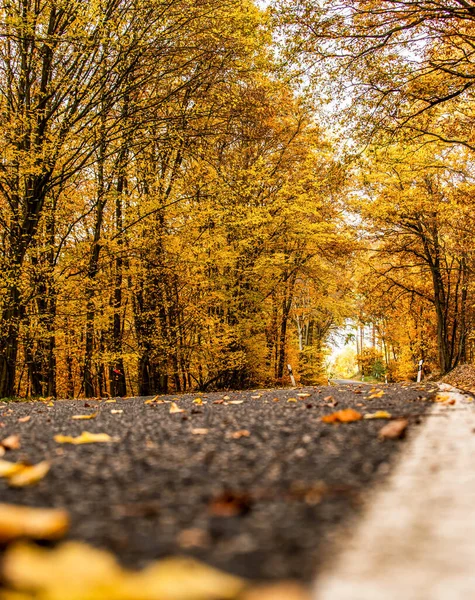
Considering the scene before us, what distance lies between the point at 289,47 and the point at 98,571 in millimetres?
9273

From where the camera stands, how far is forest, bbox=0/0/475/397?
29.6 feet

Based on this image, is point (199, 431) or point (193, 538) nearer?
point (193, 538)

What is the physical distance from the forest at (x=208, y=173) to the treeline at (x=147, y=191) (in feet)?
0.22

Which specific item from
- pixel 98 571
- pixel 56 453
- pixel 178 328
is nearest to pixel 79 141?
pixel 178 328

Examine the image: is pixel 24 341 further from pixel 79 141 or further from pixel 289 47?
pixel 289 47

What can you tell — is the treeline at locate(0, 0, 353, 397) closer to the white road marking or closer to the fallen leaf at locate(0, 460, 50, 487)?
the fallen leaf at locate(0, 460, 50, 487)

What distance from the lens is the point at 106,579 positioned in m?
0.69

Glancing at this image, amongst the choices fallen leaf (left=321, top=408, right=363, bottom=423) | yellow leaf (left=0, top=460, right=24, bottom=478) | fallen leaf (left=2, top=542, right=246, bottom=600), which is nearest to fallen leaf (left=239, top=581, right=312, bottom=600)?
fallen leaf (left=2, top=542, right=246, bottom=600)

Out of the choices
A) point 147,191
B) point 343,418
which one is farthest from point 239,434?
point 147,191

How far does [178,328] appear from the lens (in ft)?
42.1

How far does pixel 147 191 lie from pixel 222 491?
1330 centimetres

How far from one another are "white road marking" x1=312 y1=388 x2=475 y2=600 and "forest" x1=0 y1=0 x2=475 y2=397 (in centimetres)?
744

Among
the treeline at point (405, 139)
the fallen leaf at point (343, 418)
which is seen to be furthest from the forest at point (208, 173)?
the fallen leaf at point (343, 418)

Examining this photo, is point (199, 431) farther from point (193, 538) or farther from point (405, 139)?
point (405, 139)
